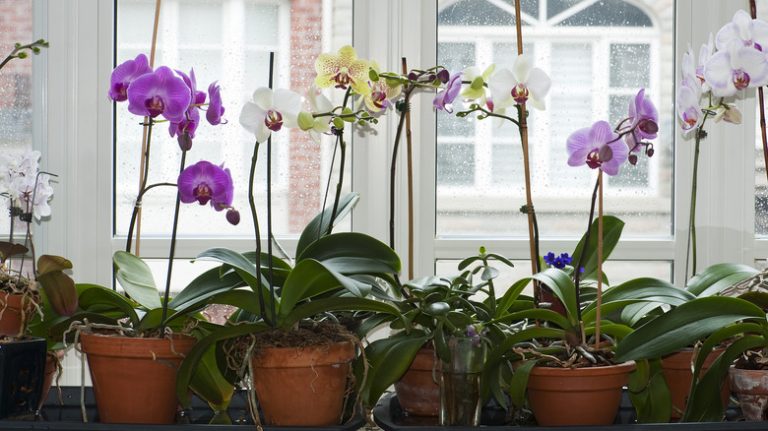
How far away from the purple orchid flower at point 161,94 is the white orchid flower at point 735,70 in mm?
862

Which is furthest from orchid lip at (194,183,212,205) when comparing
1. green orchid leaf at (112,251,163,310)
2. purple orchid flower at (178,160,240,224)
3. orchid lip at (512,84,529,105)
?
orchid lip at (512,84,529,105)

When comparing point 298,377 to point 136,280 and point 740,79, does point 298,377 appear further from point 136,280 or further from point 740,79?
point 740,79

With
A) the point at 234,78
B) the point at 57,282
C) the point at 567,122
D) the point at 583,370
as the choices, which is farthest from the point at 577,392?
the point at 234,78

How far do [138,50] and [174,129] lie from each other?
81 cm

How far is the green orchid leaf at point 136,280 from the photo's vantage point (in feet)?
4.53

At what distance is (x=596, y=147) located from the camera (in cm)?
129

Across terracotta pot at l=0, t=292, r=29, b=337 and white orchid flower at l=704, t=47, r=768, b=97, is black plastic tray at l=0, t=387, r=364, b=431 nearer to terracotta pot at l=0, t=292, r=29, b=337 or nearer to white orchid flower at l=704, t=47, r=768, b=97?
terracotta pot at l=0, t=292, r=29, b=337

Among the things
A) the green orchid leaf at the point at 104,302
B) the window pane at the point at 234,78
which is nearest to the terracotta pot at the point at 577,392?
the green orchid leaf at the point at 104,302

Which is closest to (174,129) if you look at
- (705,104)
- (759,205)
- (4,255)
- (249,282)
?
(249,282)

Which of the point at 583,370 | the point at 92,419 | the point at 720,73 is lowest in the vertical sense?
the point at 92,419

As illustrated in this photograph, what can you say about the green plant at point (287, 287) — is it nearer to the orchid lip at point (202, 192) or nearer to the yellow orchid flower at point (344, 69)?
the orchid lip at point (202, 192)

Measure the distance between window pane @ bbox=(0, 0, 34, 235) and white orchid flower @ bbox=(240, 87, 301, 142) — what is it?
1.02 metres

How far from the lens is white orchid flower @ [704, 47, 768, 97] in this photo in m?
1.36

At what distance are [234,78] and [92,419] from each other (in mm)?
990
